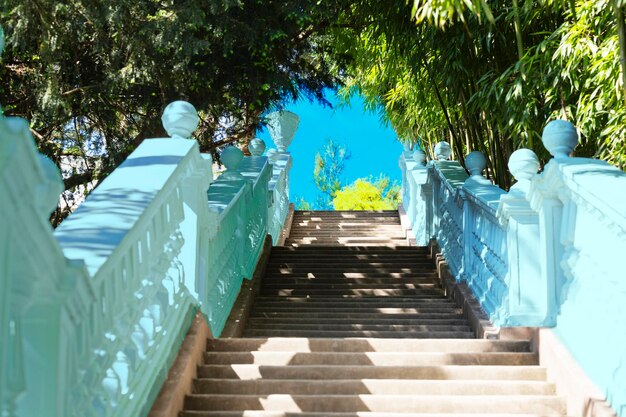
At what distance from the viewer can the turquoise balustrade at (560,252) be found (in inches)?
Result: 128

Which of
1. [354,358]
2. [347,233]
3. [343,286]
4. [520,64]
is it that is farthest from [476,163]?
[347,233]

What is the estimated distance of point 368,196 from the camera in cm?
2283

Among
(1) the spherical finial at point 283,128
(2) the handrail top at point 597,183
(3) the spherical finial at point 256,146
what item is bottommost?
(1) the spherical finial at point 283,128

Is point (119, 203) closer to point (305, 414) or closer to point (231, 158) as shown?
point (305, 414)

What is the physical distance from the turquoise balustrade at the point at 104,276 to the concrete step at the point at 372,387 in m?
0.30

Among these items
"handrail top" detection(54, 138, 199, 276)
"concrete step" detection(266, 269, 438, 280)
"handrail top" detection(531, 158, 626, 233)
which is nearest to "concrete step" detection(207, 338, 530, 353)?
"handrail top" detection(531, 158, 626, 233)

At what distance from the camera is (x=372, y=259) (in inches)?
329

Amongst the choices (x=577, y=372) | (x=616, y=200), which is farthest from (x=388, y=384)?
(x=616, y=200)

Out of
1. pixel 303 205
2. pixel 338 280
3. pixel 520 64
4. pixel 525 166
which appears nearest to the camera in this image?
pixel 525 166

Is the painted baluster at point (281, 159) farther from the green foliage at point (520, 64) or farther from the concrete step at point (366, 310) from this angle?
the concrete step at point (366, 310)

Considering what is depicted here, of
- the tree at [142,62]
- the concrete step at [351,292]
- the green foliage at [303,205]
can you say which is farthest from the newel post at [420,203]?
the green foliage at [303,205]

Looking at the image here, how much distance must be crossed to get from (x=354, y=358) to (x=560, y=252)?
1115mm

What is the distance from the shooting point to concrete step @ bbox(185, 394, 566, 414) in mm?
3721

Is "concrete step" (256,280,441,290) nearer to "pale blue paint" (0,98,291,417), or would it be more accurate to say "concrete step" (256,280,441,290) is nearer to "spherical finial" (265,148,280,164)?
"pale blue paint" (0,98,291,417)
